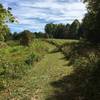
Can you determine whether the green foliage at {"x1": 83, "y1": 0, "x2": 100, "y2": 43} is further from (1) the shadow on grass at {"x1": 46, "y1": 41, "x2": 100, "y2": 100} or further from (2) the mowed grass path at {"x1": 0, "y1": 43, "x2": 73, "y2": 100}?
(1) the shadow on grass at {"x1": 46, "y1": 41, "x2": 100, "y2": 100}

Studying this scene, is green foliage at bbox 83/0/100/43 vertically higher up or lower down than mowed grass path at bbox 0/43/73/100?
higher up

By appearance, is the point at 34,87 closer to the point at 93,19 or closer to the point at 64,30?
the point at 93,19

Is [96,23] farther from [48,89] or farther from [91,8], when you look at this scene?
[48,89]

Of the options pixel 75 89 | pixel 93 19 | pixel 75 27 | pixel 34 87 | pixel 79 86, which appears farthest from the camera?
pixel 75 27

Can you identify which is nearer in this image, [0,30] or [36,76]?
[0,30]

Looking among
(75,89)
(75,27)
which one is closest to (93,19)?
(75,89)

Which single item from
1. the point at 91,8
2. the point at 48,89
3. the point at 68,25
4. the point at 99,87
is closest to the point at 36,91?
the point at 48,89

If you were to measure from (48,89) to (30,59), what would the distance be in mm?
10804

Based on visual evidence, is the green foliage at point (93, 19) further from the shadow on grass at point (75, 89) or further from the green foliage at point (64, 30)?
the green foliage at point (64, 30)

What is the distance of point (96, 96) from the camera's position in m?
12.4

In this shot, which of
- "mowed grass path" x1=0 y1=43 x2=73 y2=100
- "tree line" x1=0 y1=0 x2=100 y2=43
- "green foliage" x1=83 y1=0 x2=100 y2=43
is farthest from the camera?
"green foliage" x1=83 y1=0 x2=100 y2=43

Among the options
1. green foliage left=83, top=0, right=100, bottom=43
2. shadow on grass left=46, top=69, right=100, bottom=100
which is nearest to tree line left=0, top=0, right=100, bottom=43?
green foliage left=83, top=0, right=100, bottom=43

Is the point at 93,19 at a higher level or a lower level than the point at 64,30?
higher

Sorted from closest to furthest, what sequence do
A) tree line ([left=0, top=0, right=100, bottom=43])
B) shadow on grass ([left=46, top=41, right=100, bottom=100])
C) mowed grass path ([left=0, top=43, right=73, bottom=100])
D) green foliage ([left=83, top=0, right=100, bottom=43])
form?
tree line ([left=0, top=0, right=100, bottom=43]) < shadow on grass ([left=46, top=41, right=100, bottom=100]) < mowed grass path ([left=0, top=43, right=73, bottom=100]) < green foliage ([left=83, top=0, right=100, bottom=43])
